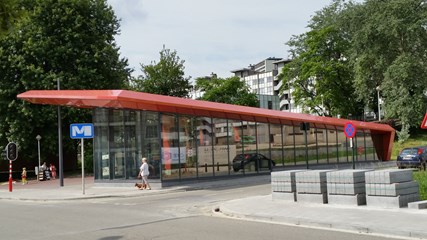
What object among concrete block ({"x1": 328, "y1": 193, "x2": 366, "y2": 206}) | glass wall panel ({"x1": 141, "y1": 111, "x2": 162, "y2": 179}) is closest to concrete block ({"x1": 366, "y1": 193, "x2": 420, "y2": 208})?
concrete block ({"x1": 328, "y1": 193, "x2": 366, "y2": 206})

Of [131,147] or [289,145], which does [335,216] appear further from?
[289,145]

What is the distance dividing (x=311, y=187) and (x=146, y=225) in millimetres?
5139

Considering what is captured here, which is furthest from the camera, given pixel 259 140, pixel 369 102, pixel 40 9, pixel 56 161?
pixel 369 102

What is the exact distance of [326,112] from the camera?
64750 millimetres

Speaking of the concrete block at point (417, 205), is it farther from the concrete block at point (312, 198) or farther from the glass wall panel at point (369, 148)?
the glass wall panel at point (369, 148)

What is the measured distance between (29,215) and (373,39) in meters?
45.6

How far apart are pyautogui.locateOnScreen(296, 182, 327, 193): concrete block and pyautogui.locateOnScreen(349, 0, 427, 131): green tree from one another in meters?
38.7

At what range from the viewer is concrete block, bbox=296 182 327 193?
14.6 meters

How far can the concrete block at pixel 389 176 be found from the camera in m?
12.7

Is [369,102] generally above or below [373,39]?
below

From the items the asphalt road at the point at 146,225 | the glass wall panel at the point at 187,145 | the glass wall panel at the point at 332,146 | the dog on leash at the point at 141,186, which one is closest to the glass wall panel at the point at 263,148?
the glass wall panel at the point at 187,145

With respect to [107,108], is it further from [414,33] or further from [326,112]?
[326,112]

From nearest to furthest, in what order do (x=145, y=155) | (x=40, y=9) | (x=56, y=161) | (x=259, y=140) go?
(x=145, y=155) → (x=259, y=140) → (x=40, y=9) → (x=56, y=161)

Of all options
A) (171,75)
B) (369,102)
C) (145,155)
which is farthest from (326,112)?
(145,155)
